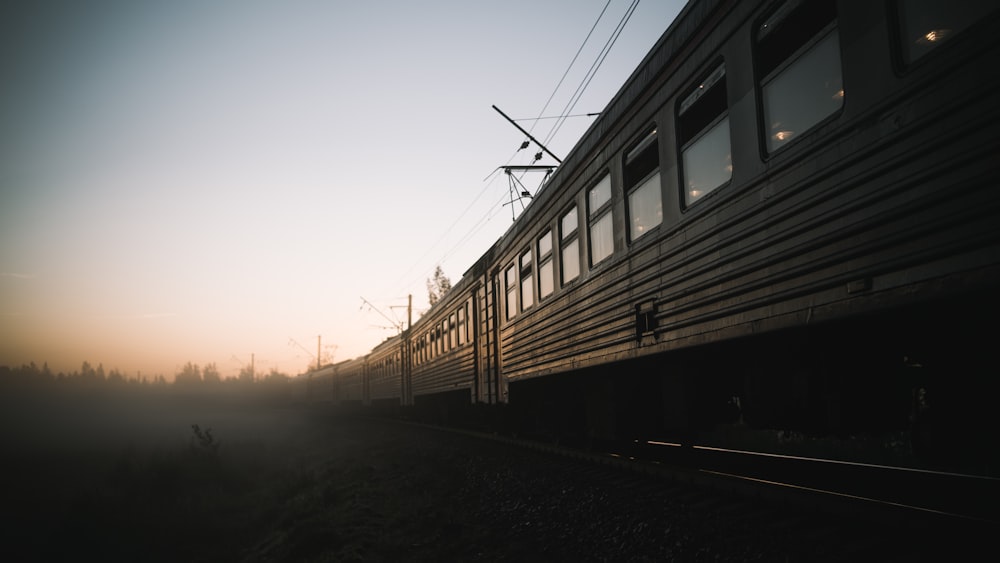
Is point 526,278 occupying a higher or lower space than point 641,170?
lower

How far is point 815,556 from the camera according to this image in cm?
344

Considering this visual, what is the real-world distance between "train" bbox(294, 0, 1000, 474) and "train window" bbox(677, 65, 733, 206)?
2cm

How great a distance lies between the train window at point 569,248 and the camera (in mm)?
7598

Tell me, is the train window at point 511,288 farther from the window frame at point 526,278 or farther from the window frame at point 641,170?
the window frame at point 641,170

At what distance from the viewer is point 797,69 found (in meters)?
3.85

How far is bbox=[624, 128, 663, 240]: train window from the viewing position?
18.5ft

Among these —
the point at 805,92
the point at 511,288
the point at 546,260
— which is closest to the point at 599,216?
the point at 546,260

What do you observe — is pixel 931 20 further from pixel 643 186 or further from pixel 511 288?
pixel 511 288

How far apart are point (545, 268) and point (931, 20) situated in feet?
20.0

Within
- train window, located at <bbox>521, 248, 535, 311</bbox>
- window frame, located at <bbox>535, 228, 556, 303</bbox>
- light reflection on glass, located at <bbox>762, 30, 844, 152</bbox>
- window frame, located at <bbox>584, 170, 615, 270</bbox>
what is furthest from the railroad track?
train window, located at <bbox>521, 248, 535, 311</bbox>

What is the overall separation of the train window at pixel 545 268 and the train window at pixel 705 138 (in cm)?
342

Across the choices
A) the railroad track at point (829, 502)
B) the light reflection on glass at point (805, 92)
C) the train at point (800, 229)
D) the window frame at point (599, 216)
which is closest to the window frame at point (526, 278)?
the train at point (800, 229)

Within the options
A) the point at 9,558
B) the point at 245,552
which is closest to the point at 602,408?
the point at 245,552

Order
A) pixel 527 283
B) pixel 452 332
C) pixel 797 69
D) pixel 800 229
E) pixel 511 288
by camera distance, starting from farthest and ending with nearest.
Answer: pixel 452 332
pixel 511 288
pixel 527 283
pixel 797 69
pixel 800 229
